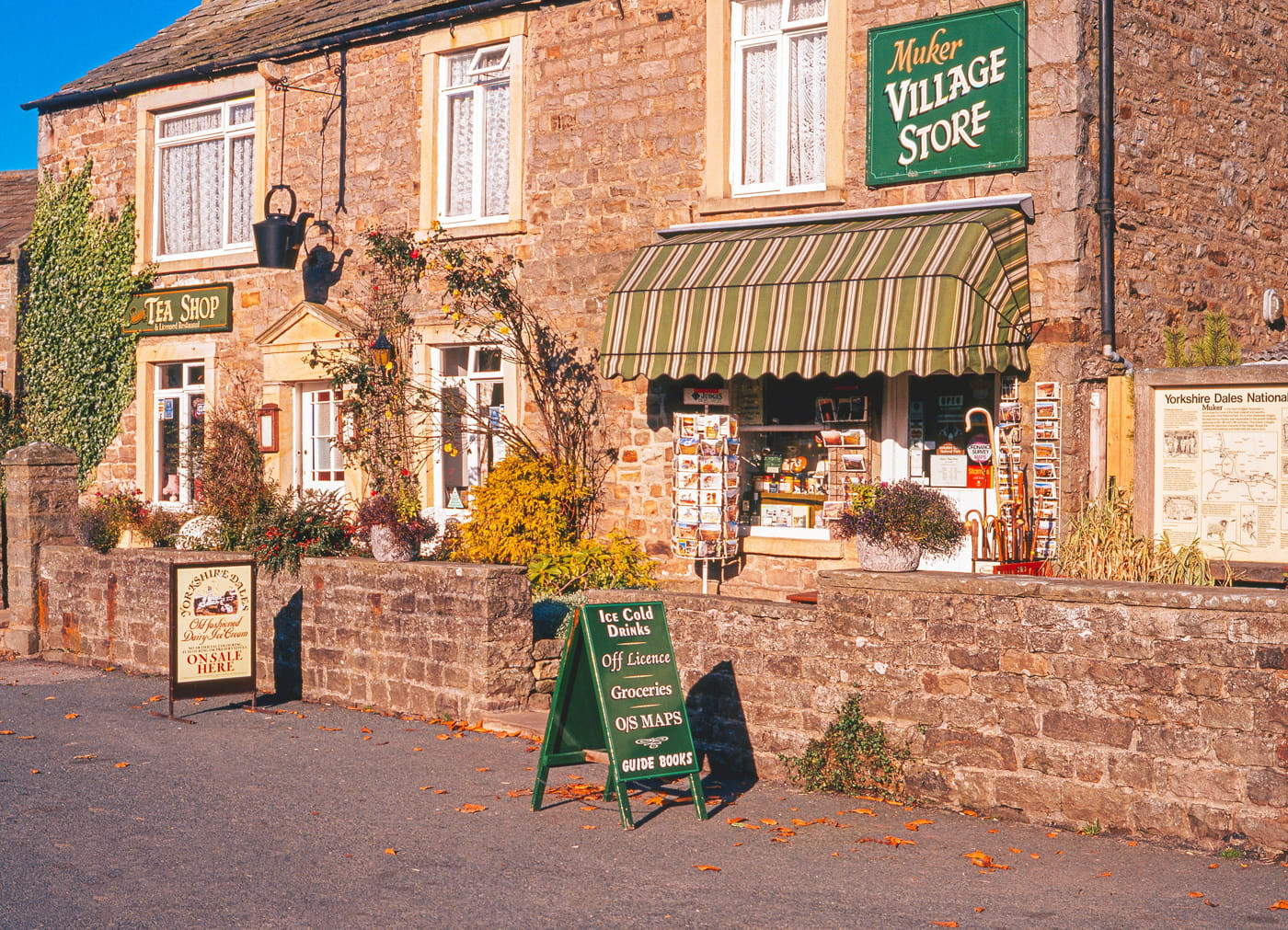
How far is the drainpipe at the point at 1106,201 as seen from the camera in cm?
1111

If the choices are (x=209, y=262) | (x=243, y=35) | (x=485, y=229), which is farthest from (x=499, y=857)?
(x=243, y=35)

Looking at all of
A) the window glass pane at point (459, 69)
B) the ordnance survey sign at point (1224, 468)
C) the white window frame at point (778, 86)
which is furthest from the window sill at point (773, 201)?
the ordnance survey sign at point (1224, 468)

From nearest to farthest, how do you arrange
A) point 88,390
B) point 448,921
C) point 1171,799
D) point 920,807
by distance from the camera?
point 448,921 → point 1171,799 → point 920,807 → point 88,390

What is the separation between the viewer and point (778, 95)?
507 inches

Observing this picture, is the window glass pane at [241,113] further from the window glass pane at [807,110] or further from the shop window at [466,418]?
the window glass pane at [807,110]

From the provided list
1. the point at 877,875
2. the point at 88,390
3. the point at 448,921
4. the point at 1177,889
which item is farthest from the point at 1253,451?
the point at 88,390

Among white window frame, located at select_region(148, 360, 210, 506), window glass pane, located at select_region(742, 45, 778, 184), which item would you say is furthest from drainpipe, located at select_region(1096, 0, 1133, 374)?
white window frame, located at select_region(148, 360, 210, 506)

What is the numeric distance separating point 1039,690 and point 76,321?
14.7 metres

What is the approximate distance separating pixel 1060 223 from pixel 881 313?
158 cm

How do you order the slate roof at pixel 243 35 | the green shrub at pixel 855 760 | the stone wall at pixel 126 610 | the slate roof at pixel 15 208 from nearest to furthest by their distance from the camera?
the green shrub at pixel 855 760 → the stone wall at pixel 126 610 → the slate roof at pixel 243 35 → the slate roof at pixel 15 208

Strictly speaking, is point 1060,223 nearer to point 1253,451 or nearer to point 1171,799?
point 1253,451

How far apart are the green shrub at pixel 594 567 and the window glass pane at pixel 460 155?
4068 millimetres

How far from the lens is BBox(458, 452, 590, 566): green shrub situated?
13.4 metres

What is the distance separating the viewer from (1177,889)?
6.14m
